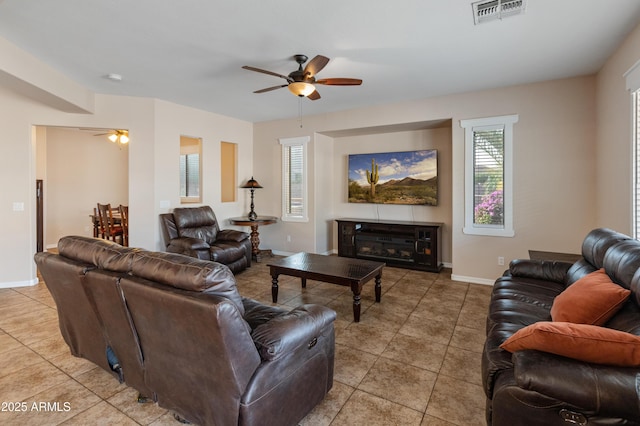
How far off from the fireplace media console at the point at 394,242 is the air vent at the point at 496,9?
3.08 m

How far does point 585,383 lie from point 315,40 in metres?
3.12

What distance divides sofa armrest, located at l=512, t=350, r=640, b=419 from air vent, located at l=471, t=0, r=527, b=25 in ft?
8.38

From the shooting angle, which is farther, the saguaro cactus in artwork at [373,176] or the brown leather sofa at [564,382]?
the saguaro cactus in artwork at [373,176]

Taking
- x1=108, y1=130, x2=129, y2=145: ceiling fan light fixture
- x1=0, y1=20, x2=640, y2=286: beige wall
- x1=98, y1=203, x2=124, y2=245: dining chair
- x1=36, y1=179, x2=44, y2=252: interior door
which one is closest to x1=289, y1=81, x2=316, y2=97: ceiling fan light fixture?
x1=0, y1=20, x2=640, y2=286: beige wall

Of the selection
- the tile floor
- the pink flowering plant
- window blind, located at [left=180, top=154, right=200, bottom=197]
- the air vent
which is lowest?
the tile floor

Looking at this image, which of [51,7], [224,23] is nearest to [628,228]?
[224,23]

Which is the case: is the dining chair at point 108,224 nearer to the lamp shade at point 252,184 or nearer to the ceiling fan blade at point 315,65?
the lamp shade at point 252,184

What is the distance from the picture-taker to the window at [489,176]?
4.34 metres

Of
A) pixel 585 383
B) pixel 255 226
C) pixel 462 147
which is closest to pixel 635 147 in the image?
pixel 462 147

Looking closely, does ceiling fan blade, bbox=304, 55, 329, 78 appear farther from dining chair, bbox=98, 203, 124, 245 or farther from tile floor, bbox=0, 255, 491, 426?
dining chair, bbox=98, 203, 124, 245

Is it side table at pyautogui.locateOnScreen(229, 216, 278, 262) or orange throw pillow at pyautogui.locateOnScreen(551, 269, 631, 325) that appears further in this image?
side table at pyautogui.locateOnScreen(229, 216, 278, 262)

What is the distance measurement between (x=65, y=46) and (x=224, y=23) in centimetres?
179

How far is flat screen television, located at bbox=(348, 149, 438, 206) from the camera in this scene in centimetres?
549

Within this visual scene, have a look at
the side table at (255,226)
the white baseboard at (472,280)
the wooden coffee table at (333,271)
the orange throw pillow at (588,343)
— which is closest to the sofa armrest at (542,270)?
the wooden coffee table at (333,271)
